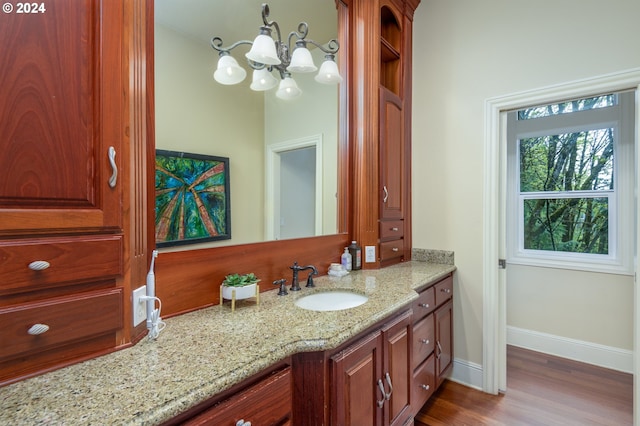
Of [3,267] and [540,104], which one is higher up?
[540,104]

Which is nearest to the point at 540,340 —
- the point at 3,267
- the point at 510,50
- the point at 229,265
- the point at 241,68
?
the point at 510,50

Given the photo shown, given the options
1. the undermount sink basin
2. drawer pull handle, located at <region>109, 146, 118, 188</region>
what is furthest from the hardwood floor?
drawer pull handle, located at <region>109, 146, 118, 188</region>

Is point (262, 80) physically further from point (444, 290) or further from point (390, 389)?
point (444, 290)

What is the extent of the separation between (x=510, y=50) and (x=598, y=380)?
8.30ft

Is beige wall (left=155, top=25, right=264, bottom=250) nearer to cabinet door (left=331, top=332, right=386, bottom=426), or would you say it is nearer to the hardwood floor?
cabinet door (left=331, top=332, right=386, bottom=426)

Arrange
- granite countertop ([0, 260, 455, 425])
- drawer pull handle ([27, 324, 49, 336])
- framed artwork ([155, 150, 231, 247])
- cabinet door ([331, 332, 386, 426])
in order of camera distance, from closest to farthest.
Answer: granite countertop ([0, 260, 455, 425]) → drawer pull handle ([27, 324, 49, 336]) → cabinet door ([331, 332, 386, 426]) → framed artwork ([155, 150, 231, 247])

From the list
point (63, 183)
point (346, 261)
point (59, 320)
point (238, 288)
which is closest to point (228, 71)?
point (63, 183)

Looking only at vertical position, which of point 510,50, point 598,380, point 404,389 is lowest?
point 598,380

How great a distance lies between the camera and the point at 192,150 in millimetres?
1279

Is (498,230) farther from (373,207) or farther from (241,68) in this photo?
(241,68)

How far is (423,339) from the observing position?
72.1 inches

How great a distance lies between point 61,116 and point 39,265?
0.38 metres

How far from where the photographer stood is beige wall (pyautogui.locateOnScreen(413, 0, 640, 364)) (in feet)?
6.16

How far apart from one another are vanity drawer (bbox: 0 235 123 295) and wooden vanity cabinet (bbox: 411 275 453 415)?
1481 millimetres
